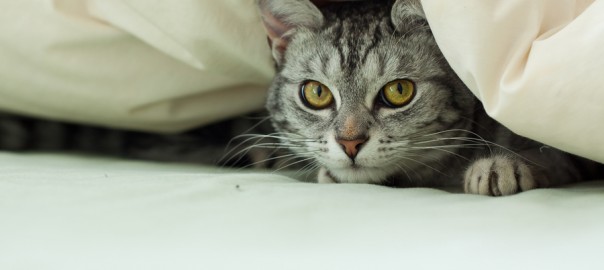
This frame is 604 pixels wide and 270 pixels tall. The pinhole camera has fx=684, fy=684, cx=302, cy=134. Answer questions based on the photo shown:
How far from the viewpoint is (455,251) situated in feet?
2.40

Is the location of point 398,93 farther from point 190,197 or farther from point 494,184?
point 190,197

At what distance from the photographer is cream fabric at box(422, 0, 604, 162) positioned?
90 cm

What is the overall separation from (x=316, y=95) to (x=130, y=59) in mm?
405

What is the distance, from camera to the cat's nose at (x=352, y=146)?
3.89ft

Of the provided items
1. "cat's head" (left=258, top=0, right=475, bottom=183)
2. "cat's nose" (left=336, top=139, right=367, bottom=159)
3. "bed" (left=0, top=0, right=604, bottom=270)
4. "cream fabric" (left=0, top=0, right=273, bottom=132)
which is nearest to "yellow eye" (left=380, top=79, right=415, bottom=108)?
Result: "cat's head" (left=258, top=0, right=475, bottom=183)

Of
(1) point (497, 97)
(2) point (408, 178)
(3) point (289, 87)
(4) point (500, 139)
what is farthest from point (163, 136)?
(1) point (497, 97)

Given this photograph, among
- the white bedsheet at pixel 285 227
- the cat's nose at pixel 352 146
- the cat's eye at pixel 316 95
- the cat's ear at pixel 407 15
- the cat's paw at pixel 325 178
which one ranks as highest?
the cat's ear at pixel 407 15

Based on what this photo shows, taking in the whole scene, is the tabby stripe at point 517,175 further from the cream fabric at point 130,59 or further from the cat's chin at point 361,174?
the cream fabric at point 130,59

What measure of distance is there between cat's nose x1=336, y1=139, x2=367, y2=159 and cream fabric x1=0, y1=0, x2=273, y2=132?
326 mm

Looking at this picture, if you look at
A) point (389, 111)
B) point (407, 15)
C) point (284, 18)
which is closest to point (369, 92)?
point (389, 111)

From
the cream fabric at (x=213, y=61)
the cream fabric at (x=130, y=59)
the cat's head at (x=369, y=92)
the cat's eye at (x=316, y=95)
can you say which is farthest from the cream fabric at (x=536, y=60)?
the cream fabric at (x=130, y=59)

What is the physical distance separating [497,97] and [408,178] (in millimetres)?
368

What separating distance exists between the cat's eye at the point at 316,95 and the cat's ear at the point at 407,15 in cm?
18

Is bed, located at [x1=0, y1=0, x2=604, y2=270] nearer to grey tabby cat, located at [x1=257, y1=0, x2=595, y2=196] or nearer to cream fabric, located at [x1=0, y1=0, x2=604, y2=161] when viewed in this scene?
cream fabric, located at [x1=0, y1=0, x2=604, y2=161]
